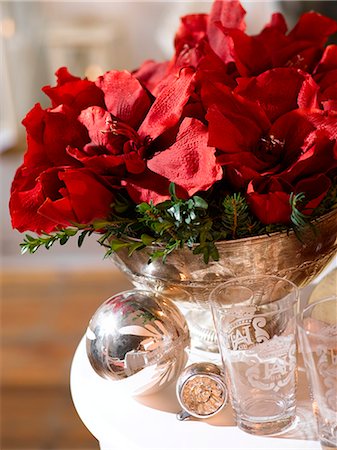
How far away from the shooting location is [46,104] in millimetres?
2477

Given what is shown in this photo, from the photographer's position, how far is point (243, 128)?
757 mm

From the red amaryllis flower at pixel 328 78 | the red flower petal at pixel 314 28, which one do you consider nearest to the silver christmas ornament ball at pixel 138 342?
the red amaryllis flower at pixel 328 78

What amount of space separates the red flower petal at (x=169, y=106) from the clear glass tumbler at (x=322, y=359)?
0.73ft

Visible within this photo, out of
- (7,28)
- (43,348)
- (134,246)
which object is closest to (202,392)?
(134,246)

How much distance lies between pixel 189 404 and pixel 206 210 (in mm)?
190

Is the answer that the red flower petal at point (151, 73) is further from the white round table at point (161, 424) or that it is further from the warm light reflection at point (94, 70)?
the warm light reflection at point (94, 70)

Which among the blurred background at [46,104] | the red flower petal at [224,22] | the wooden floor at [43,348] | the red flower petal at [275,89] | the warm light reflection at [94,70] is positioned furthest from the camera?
the warm light reflection at [94,70]

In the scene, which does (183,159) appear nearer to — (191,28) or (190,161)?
(190,161)

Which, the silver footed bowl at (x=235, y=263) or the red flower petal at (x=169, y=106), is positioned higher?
the red flower petal at (x=169, y=106)

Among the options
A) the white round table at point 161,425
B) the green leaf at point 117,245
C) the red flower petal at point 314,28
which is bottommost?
the white round table at point 161,425

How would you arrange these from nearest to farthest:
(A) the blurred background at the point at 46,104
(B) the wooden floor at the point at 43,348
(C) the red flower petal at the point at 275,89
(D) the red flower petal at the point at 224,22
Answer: (C) the red flower petal at the point at 275,89, (D) the red flower petal at the point at 224,22, (B) the wooden floor at the point at 43,348, (A) the blurred background at the point at 46,104

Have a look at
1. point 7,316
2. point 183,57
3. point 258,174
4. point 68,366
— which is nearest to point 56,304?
point 7,316

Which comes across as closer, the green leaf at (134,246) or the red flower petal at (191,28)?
the green leaf at (134,246)

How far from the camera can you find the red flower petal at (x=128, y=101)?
31.8 inches
